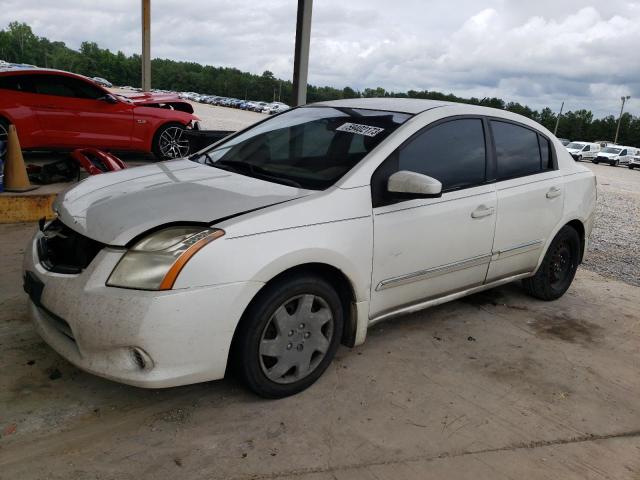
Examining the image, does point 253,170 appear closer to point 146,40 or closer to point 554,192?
point 554,192

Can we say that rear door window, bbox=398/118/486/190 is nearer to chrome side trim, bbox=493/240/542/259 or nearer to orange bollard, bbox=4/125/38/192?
chrome side trim, bbox=493/240/542/259

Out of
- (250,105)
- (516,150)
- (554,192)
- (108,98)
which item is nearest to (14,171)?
(108,98)

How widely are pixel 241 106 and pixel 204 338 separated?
68647 millimetres

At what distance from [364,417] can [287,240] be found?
968mm

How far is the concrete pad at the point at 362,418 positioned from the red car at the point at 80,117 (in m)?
5.37

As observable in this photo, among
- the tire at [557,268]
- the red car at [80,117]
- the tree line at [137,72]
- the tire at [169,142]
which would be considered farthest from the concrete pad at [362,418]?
the tree line at [137,72]

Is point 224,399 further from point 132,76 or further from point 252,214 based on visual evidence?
point 132,76

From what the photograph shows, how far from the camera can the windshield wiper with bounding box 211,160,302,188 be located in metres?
3.13

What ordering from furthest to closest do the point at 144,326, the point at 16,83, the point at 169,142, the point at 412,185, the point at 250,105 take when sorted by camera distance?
the point at 250,105 → the point at 169,142 → the point at 16,83 → the point at 412,185 → the point at 144,326

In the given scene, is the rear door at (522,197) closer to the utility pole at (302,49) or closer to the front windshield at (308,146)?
the front windshield at (308,146)

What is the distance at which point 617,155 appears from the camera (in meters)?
36.0

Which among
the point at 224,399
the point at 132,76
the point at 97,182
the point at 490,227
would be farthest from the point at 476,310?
the point at 132,76

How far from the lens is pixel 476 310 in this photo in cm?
440

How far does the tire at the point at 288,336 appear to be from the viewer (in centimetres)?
264
